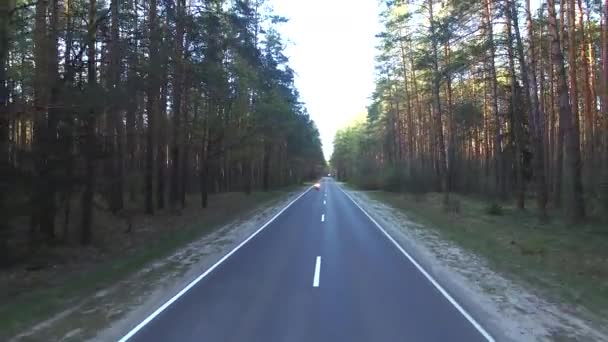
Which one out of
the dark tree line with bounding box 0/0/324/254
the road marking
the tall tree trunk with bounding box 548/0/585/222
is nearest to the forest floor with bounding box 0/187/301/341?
the dark tree line with bounding box 0/0/324/254

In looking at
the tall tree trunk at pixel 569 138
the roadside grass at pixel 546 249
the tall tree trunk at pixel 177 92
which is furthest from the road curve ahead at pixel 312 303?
the tall tree trunk at pixel 569 138

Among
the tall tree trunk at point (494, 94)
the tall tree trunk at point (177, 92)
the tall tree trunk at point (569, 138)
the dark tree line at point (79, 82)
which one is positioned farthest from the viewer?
the tall tree trunk at point (494, 94)

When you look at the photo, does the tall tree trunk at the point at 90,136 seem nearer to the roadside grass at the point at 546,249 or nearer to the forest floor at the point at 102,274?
the forest floor at the point at 102,274

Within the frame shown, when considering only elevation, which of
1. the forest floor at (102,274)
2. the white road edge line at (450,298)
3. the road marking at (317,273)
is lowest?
the white road edge line at (450,298)

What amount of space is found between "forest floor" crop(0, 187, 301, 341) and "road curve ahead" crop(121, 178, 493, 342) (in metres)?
0.75

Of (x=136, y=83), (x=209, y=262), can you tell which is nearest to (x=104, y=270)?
(x=209, y=262)

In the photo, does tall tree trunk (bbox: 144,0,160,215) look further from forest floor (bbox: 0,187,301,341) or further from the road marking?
the road marking

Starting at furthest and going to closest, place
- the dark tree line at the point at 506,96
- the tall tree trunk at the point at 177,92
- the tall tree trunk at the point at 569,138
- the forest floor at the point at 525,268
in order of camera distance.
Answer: the dark tree line at the point at 506,96 → the tall tree trunk at the point at 569,138 → the tall tree trunk at the point at 177,92 → the forest floor at the point at 525,268

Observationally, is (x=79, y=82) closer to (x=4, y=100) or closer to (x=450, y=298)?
(x=4, y=100)

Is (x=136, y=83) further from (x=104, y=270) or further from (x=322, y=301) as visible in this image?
(x=322, y=301)

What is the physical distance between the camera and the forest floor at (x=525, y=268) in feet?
26.8

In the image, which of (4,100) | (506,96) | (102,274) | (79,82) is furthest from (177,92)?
(506,96)

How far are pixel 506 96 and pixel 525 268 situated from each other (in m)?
28.0

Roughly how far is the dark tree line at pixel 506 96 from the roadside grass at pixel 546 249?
1360 millimetres
